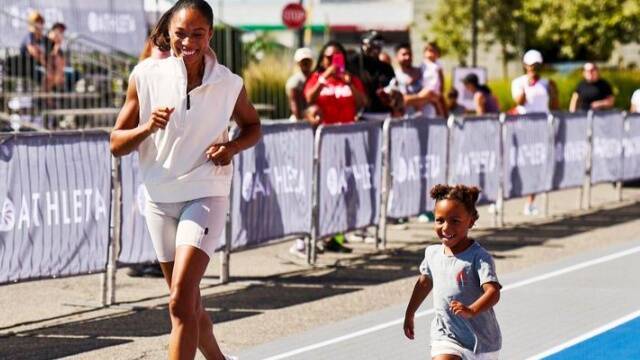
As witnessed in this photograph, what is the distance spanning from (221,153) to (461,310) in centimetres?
142

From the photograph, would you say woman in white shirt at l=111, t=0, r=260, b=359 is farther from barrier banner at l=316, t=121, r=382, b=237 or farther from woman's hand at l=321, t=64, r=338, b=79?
woman's hand at l=321, t=64, r=338, b=79

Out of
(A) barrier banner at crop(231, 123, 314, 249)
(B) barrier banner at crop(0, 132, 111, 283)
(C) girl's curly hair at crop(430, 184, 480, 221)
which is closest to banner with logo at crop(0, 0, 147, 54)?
(A) barrier banner at crop(231, 123, 314, 249)

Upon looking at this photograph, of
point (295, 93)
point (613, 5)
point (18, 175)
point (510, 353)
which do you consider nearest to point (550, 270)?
point (295, 93)

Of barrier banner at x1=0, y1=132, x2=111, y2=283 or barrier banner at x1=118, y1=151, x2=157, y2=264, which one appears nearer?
barrier banner at x1=0, y1=132, x2=111, y2=283

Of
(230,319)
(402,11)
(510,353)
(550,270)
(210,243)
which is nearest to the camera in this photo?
(210,243)

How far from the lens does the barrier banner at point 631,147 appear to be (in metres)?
22.3

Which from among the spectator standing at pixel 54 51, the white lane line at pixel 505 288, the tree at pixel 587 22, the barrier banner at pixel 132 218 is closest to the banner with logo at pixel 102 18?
the spectator standing at pixel 54 51

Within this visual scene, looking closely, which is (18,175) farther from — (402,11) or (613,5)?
(402,11)

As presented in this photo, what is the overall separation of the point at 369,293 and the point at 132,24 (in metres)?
12.0

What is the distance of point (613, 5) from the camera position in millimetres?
46594

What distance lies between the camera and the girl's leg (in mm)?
7523

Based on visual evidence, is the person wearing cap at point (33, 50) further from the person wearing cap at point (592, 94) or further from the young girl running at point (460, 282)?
the young girl running at point (460, 282)

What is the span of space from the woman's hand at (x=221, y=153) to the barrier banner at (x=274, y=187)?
523cm

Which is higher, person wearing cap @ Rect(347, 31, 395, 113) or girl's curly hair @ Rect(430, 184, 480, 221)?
person wearing cap @ Rect(347, 31, 395, 113)
